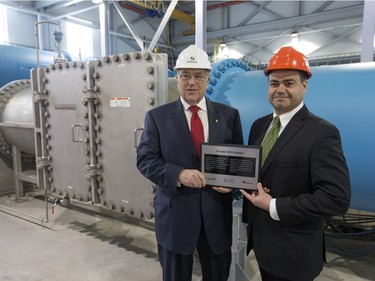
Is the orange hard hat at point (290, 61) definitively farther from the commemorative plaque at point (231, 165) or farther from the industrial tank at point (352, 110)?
the industrial tank at point (352, 110)

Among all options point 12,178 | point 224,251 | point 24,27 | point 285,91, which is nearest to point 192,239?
point 224,251

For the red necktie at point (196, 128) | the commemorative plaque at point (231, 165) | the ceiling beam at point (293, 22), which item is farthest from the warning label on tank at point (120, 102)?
the ceiling beam at point (293, 22)

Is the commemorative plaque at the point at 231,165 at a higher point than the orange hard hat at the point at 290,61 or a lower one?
lower

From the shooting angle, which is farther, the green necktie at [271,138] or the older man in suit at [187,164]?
the older man in suit at [187,164]

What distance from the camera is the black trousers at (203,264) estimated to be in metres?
1.48

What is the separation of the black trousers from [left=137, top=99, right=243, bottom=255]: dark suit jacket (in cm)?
7

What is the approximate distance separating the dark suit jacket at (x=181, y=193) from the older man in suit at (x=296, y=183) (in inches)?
10.1

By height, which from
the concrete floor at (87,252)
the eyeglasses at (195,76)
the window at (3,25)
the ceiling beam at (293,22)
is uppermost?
the ceiling beam at (293,22)

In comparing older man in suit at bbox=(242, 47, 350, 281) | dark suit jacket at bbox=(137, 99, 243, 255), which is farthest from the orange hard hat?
dark suit jacket at bbox=(137, 99, 243, 255)

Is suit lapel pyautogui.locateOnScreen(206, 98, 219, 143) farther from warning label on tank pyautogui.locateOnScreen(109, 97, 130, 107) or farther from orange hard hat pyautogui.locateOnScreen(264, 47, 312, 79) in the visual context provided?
warning label on tank pyautogui.locateOnScreen(109, 97, 130, 107)

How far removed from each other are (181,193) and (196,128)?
12.1 inches

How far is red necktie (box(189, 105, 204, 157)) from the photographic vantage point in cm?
142

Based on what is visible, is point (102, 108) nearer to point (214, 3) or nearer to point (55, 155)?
point (55, 155)

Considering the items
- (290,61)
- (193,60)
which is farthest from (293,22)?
(290,61)
